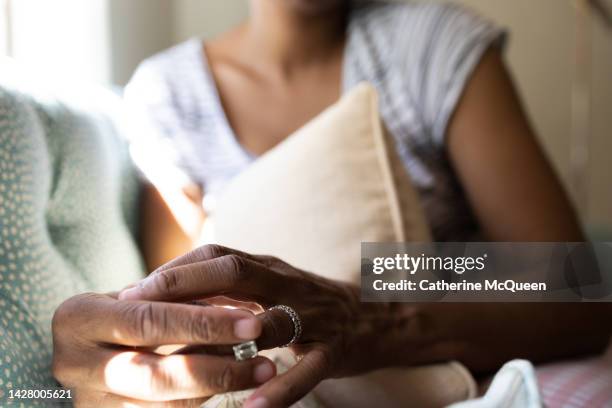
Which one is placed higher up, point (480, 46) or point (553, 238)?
point (480, 46)

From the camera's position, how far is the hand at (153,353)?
304 mm

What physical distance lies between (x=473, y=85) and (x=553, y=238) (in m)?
0.21

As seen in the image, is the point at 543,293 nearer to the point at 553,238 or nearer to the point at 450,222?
the point at 553,238

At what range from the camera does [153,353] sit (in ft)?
1.05

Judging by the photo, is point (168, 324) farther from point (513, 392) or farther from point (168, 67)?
point (168, 67)

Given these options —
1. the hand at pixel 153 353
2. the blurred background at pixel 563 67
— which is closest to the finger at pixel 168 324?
the hand at pixel 153 353

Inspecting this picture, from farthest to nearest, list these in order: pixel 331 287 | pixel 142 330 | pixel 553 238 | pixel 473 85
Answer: pixel 473 85 < pixel 553 238 < pixel 331 287 < pixel 142 330

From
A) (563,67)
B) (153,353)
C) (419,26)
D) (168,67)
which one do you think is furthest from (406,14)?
(563,67)

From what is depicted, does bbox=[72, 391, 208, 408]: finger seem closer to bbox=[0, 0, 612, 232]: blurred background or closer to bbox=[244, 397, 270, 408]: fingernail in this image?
bbox=[244, 397, 270, 408]: fingernail

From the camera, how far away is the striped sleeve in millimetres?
674

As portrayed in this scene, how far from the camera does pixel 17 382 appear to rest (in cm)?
35

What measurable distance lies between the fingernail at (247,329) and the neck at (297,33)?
1.74 feet

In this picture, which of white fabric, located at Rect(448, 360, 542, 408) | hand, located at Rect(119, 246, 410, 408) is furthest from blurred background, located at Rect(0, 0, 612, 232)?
white fabric, located at Rect(448, 360, 542, 408)

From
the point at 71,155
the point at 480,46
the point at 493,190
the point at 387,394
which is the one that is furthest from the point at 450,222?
the point at 71,155
